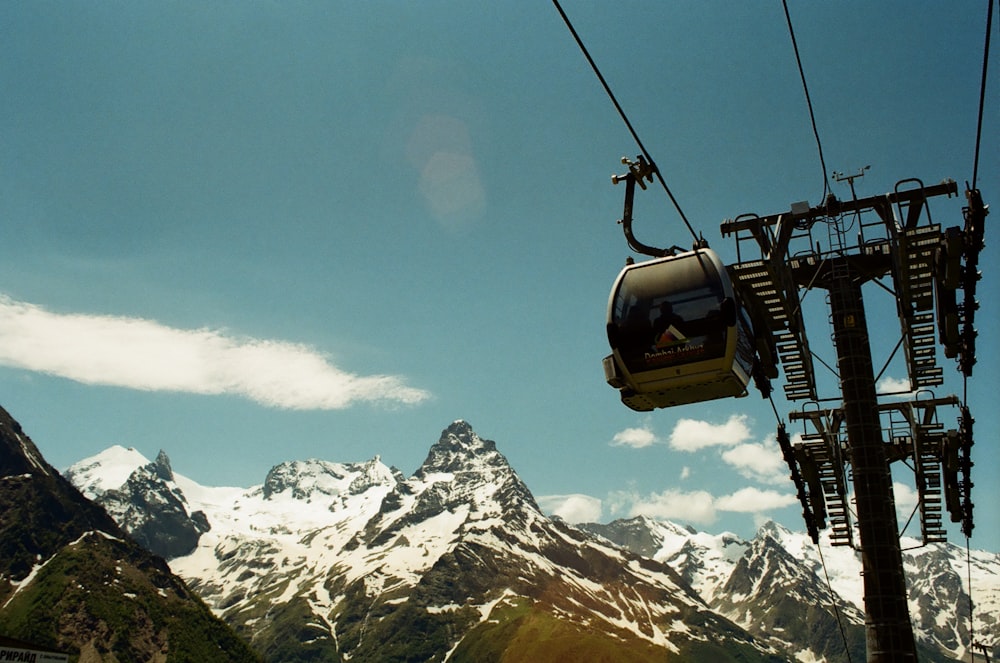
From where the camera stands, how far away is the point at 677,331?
17344mm

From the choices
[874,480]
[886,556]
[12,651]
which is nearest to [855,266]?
[874,480]

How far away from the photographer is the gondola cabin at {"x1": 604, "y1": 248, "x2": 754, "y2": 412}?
1712 cm

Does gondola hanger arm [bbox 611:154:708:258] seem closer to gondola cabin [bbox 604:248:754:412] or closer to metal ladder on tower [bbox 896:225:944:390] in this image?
gondola cabin [bbox 604:248:754:412]

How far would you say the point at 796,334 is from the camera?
2588 centimetres

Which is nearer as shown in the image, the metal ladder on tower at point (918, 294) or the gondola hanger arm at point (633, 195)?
the gondola hanger arm at point (633, 195)

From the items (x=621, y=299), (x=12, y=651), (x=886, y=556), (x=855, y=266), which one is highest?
→ (x=855, y=266)

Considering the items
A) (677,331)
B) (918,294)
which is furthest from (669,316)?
(918,294)

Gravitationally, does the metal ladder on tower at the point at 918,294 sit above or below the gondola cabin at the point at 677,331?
above

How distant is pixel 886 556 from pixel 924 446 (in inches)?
197

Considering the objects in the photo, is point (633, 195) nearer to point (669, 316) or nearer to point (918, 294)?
point (669, 316)

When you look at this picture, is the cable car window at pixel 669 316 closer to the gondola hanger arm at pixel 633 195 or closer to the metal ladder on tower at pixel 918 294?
the gondola hanger arm at pixel 633 195

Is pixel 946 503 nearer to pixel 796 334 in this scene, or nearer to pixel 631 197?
pixel 796 334

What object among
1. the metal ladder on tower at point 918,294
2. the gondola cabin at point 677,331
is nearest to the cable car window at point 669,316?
the gondola cabin at point 677,331

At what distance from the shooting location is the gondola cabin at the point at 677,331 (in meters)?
17.1
